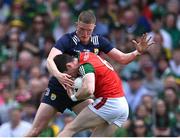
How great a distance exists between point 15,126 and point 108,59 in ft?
5.75

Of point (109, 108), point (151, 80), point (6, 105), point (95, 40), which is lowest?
point (151, 80)

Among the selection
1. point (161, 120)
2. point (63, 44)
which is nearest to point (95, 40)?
point (63, 44)

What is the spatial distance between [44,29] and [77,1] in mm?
1144

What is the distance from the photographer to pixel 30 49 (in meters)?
15.8

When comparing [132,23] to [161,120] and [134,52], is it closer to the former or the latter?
[161,120]

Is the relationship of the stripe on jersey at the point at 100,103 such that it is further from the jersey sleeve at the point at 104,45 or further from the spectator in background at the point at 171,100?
the spectator in background at the point at 171,100

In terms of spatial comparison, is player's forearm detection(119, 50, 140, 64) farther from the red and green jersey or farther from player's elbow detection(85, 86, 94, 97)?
player's elbow detection(85, 86, 94, 97)

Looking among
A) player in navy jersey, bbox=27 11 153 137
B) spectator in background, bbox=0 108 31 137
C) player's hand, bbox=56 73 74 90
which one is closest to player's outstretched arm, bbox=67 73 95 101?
player's hand, bbox=56 73 74 90

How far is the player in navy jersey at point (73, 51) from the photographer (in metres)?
10.0

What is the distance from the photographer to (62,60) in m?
9.89

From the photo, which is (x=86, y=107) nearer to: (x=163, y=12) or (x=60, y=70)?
(x=60, y=70)

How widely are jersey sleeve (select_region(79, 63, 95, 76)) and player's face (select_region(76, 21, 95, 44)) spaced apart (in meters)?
0.55

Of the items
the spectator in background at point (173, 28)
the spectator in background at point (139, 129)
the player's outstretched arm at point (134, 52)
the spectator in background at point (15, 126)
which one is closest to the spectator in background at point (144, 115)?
the spectator in background at point (139, 129)

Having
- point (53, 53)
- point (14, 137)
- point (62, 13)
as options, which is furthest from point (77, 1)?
point (53, 53)
